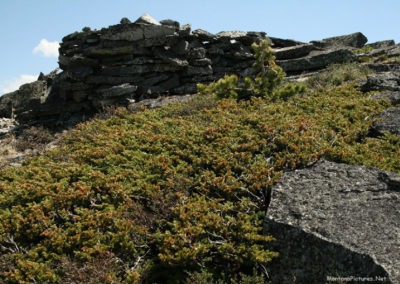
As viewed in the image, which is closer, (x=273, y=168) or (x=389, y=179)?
(x=389, y=179)

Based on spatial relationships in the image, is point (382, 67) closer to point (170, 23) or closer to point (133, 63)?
point (170, 23)

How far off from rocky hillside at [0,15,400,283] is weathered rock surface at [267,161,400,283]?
16mm

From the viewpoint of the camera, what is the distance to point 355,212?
19.8ft

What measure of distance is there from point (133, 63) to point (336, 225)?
15.8 meters

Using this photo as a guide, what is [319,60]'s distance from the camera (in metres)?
21.7

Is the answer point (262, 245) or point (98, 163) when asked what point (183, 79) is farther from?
point (262, 245)

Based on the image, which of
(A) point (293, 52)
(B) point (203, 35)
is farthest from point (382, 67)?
(B) point (203, 35)

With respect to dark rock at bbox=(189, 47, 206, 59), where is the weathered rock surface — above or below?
below

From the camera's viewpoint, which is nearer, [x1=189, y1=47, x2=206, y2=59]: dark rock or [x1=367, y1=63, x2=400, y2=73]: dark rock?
[x1=367, y1=63, x2=400, y2=73]: dark rock

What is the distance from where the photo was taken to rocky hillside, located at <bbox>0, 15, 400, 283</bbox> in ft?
18.5

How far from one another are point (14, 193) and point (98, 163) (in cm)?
166

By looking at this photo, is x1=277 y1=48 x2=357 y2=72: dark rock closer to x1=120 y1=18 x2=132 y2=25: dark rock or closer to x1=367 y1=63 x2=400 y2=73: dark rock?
x1=367 y1=63 x2=400 y2=73: dark rock

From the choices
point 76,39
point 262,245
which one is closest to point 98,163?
point 262,245

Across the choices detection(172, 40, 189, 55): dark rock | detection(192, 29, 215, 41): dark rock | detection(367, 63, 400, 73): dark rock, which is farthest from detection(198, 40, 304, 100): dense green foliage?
detection(192, 29, 215, 41): dark rock
